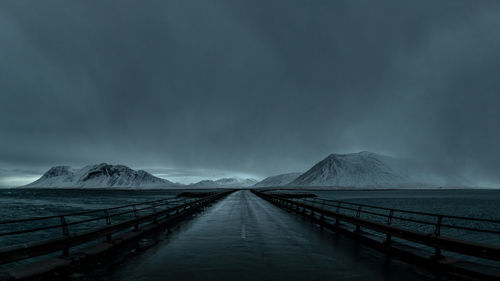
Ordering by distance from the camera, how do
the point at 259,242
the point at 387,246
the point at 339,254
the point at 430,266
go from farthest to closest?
the point at 259,242
the point at 387,246
the point at 339,254
the point at 430,266

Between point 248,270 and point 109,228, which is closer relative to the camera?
point 248,270

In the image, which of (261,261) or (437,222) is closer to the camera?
(261,261)

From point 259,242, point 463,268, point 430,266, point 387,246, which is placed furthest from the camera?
→ point 259,242

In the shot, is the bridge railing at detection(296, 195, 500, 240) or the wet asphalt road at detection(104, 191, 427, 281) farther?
the bridge railing at detection(296, 195, 500, 240)

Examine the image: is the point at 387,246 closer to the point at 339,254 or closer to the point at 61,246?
the point at 339,254

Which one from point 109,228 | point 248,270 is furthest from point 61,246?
point 248,270

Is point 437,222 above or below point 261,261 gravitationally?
above

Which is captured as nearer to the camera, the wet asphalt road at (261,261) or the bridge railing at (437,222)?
the wet asphalt road at (261,261)

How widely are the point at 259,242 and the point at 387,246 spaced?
4423 millimetres

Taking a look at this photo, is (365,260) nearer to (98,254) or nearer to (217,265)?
(217,265)

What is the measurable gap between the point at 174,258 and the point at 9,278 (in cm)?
378

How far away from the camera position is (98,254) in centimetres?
906

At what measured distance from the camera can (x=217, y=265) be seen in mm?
8180

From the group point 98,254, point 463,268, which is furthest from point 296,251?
point 98,254
